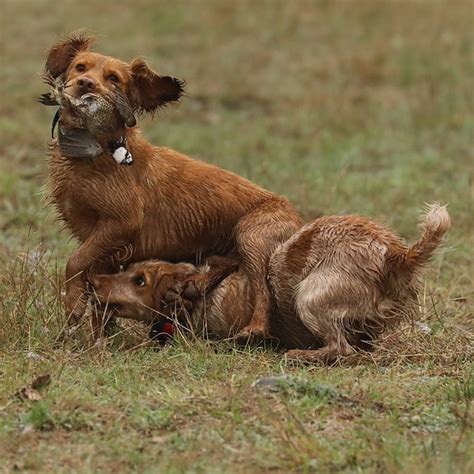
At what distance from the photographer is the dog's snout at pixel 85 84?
7.35 m

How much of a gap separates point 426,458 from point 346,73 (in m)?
12.0

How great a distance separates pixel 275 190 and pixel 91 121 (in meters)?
5.07

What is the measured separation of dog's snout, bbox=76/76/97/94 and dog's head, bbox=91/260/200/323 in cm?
112

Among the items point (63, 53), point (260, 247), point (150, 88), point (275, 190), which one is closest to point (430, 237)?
point (260, 247)

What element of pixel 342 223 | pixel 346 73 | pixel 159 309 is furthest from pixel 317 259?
pixel 346 73

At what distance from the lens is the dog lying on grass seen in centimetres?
739

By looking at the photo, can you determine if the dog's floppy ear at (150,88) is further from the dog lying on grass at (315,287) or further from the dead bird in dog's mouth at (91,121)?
the dog lying on grass at (315,287)

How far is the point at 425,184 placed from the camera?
12.9 metres

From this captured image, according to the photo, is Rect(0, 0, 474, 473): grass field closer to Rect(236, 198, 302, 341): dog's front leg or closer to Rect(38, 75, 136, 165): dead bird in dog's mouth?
Rect(236, 198, 302, 341): dog's front leg

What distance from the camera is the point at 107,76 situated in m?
7.52

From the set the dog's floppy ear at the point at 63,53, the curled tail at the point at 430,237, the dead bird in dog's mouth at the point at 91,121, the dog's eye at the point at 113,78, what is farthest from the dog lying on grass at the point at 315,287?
the dog's floppy ear at the point at 63,53

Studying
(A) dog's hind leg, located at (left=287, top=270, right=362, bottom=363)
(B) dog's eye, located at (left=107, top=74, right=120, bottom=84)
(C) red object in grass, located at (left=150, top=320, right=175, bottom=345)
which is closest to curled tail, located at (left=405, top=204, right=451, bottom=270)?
(A) dog's hind leg, located at (left=287, top=270, right=362, bottom=363)

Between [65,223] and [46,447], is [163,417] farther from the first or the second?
[65,223]

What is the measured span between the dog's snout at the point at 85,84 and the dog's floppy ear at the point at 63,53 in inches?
21.7
